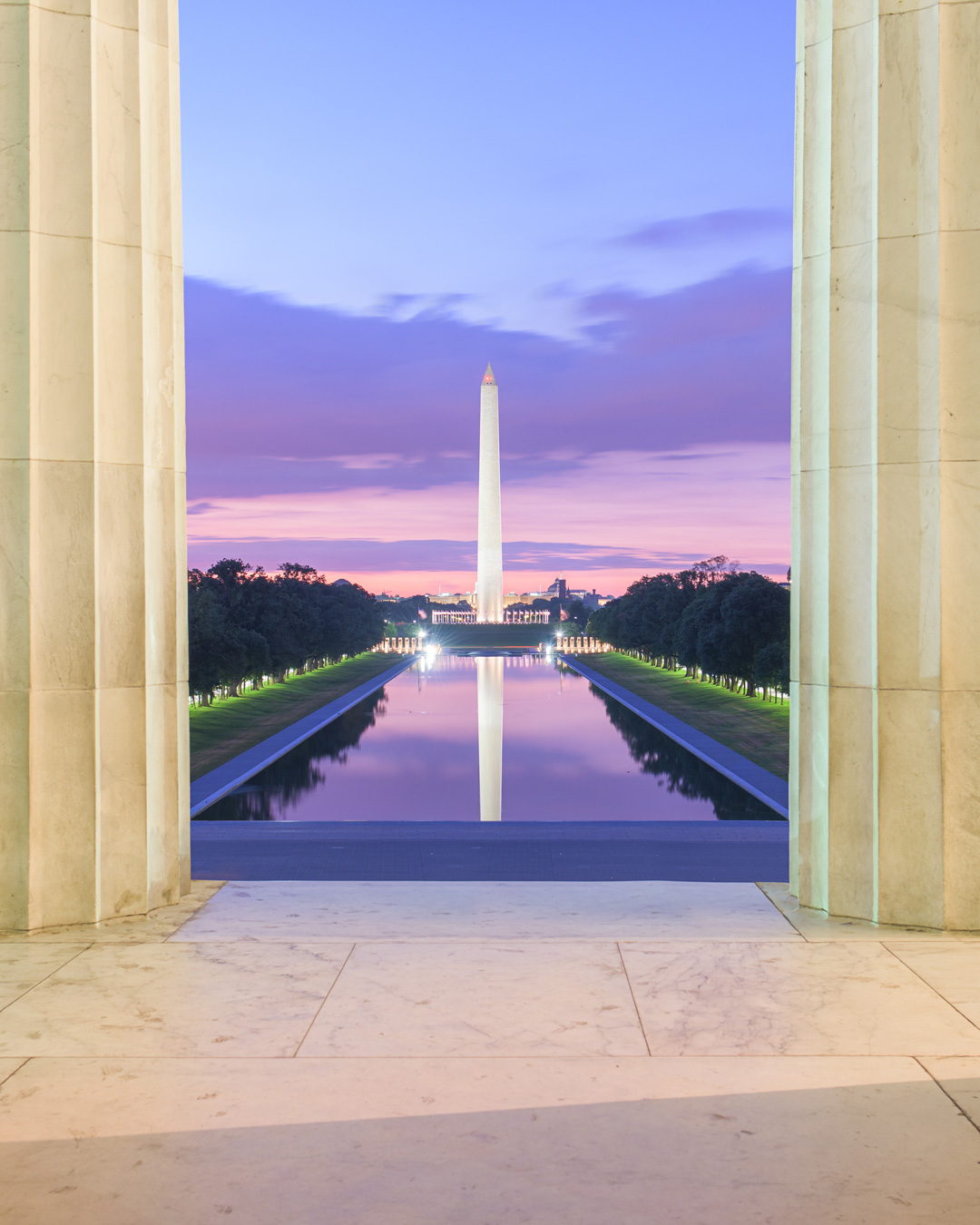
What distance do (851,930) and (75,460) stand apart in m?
7.27

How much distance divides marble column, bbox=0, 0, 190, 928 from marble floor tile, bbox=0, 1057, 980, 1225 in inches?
129

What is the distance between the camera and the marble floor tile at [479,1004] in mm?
6262

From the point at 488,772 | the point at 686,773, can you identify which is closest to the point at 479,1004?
the point at 488,772

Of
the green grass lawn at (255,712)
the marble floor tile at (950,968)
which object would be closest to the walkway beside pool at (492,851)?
the marble floor tile at (950,968)

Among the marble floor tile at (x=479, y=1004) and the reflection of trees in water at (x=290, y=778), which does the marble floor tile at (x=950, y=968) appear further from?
the reflection of trees in water at (x=290, y=778)

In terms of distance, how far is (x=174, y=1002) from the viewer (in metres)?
7.04

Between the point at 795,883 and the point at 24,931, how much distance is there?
6.50 meters

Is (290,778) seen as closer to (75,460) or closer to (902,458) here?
(75,460)

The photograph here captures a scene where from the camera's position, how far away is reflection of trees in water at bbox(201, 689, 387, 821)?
2942cm

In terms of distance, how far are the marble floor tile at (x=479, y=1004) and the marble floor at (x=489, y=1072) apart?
0.02m

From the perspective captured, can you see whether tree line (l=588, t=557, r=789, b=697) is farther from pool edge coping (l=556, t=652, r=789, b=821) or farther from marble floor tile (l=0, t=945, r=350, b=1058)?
marble floor tile (l=0, t=945, r=350, b=1058)

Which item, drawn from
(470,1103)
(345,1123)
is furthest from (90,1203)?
(470,1103)

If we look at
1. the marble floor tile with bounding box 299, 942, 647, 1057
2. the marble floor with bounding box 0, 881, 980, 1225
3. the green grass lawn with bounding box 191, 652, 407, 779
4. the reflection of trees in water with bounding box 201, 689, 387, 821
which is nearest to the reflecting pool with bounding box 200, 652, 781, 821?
the reflection of trees in water with bounding box 201, 689, 387, 821

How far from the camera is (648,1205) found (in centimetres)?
454
